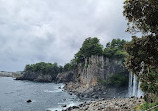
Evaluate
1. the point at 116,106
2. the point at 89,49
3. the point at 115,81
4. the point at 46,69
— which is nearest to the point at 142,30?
the point at 116,106

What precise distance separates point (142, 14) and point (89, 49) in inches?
2056

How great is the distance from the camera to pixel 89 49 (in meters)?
64.8

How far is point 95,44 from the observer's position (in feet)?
212

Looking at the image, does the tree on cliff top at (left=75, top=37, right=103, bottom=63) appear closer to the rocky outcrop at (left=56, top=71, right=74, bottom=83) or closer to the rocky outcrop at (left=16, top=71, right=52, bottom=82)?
the rocky outcrop at (left=56, top=71, right=74, bottom=83)

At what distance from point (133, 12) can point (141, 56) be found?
393 cm

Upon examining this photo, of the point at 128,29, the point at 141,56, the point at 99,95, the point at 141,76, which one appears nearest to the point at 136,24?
the point at 128,29

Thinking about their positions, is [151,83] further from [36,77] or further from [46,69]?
[36,77]

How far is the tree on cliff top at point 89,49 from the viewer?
62.5m

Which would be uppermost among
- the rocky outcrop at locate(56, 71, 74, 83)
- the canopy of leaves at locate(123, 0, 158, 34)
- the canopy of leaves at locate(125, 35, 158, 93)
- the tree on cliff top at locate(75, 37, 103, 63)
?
the tree on cliff top at locate(75, 37, 103, 63)

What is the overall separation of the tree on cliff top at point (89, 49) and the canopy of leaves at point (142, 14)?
48.2 metres

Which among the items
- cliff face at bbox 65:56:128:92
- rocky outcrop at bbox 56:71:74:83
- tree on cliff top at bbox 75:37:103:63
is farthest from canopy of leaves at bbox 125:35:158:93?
rocky outcrop at bbox 56:71:74:83

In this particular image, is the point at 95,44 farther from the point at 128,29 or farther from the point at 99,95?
the point at 128,29

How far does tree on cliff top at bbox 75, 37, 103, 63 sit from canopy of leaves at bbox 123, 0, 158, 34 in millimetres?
48235

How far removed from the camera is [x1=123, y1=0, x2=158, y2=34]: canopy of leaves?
459 inches
